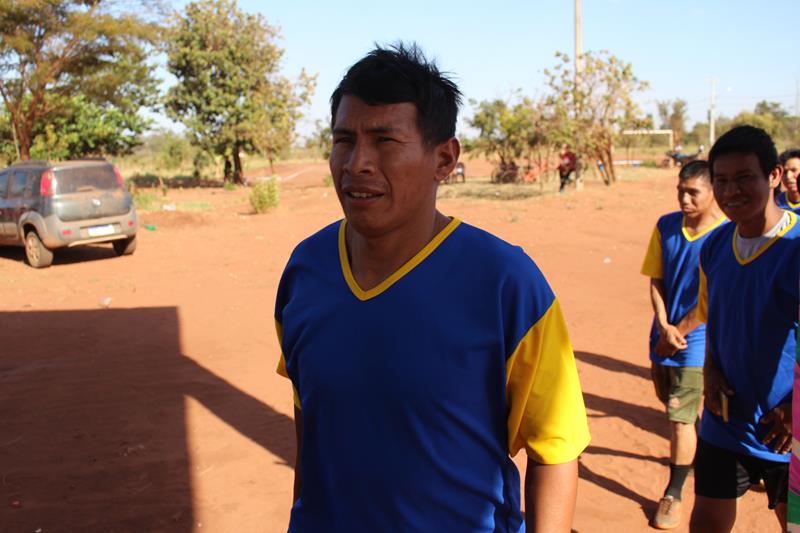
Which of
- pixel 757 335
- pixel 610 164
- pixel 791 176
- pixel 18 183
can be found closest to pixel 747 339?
pixel 757 335

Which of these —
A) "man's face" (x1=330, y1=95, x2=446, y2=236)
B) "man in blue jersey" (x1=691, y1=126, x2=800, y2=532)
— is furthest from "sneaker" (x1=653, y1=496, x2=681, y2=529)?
"man's face" (x1=330, y1=95, x2=446, y2=236)

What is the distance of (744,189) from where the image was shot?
118 inches

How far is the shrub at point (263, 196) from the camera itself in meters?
21.0

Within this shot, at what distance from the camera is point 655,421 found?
18.6 feet

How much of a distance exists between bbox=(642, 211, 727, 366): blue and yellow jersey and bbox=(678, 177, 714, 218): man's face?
0.39 feet

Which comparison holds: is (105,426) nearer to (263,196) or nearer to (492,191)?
(263,196)

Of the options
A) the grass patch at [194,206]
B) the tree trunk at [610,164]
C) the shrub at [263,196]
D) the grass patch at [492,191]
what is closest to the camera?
the shrub at [263,196]

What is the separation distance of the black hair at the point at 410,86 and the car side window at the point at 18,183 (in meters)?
13.2

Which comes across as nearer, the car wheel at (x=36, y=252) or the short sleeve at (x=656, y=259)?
the short sleeve at (x=656, y=259)

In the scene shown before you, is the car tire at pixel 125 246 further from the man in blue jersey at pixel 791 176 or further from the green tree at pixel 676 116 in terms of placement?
the green tree at pixel 676 116

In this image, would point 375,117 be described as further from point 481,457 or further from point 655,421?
point 655,421

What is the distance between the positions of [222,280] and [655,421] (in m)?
7.82

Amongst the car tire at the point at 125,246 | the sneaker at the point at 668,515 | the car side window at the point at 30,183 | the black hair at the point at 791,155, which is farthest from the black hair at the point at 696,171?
the car tire at the point at 125,246

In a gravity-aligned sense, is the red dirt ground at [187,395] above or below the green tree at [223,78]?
below
